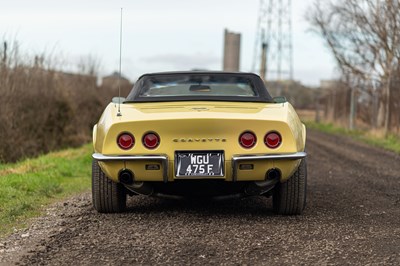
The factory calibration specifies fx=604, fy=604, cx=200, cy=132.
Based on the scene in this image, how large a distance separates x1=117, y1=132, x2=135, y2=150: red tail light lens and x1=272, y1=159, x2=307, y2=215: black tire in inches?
54.2

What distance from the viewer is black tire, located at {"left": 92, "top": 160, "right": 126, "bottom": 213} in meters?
5.34

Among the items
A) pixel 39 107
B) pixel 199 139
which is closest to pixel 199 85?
pixel 199 139

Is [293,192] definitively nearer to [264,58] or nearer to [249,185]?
[249,185]

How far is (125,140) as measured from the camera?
4.94m

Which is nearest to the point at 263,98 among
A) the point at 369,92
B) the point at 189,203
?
the point at 189,203

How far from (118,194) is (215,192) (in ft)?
2.88

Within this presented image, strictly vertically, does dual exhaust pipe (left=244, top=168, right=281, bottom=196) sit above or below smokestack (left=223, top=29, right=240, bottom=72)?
below

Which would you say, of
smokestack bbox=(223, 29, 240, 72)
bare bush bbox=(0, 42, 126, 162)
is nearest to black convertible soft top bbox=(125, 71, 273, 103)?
bare bush bbox=(0, 42, 126, 162)

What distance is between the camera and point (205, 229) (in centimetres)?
481

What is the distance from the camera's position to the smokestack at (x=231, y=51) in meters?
43.1

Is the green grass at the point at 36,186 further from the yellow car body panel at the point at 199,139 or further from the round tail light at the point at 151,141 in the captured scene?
the round tail light at the point at 151,141

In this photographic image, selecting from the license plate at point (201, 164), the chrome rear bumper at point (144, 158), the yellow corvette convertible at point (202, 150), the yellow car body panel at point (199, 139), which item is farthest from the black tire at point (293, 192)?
the chrome rear bumper at point (144, 158)

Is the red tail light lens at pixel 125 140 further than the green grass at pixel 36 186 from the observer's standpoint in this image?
No

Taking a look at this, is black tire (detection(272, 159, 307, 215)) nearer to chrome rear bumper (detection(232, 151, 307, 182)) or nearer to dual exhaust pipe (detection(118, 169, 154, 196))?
chrome rear bumper (detection(232, 151, 307, 182))
